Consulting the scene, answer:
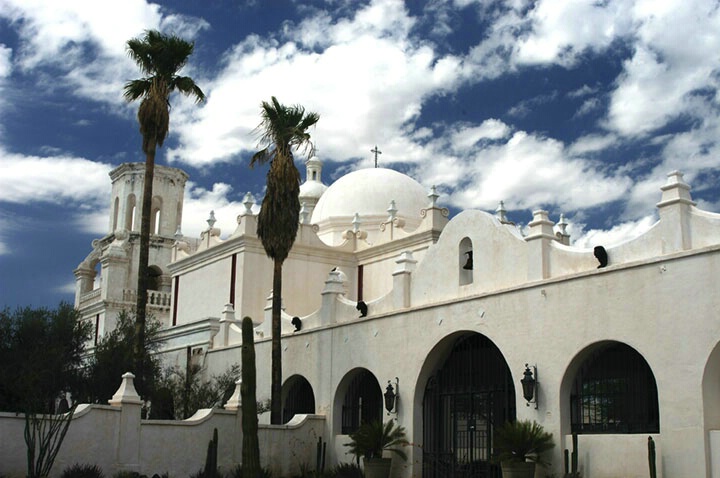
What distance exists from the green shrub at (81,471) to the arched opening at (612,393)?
11.5m

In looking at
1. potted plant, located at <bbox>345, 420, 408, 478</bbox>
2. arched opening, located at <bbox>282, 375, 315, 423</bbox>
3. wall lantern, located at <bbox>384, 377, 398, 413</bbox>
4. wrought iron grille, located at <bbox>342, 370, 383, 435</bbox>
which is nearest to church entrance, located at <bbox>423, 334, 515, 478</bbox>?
potted plant, located at <bbox>345, 420, 408, 478</bbox>

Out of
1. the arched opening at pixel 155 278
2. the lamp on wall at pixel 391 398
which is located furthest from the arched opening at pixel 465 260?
the arched opening at pixel 155 278

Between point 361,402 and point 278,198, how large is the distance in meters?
6.75

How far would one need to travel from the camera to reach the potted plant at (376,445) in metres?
23.2

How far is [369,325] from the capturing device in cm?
2606

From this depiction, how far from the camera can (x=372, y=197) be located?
40.9m

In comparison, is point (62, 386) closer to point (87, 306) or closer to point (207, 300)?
point (207, 300)

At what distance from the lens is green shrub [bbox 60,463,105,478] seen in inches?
832

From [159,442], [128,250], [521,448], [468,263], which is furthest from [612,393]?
[128,250]

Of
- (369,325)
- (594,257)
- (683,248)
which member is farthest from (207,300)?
(683,248)

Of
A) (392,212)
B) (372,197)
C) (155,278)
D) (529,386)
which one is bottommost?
(529,386)

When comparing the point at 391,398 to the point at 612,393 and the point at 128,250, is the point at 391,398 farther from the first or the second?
the point at 128,250

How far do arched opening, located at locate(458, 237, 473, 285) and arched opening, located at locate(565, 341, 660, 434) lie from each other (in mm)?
4789

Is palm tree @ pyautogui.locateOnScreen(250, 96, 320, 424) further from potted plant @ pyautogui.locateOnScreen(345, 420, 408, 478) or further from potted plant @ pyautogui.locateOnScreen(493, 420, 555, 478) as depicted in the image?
potted plant @ pyautogui.locateOnScreen(493, 420, 555, 478)
